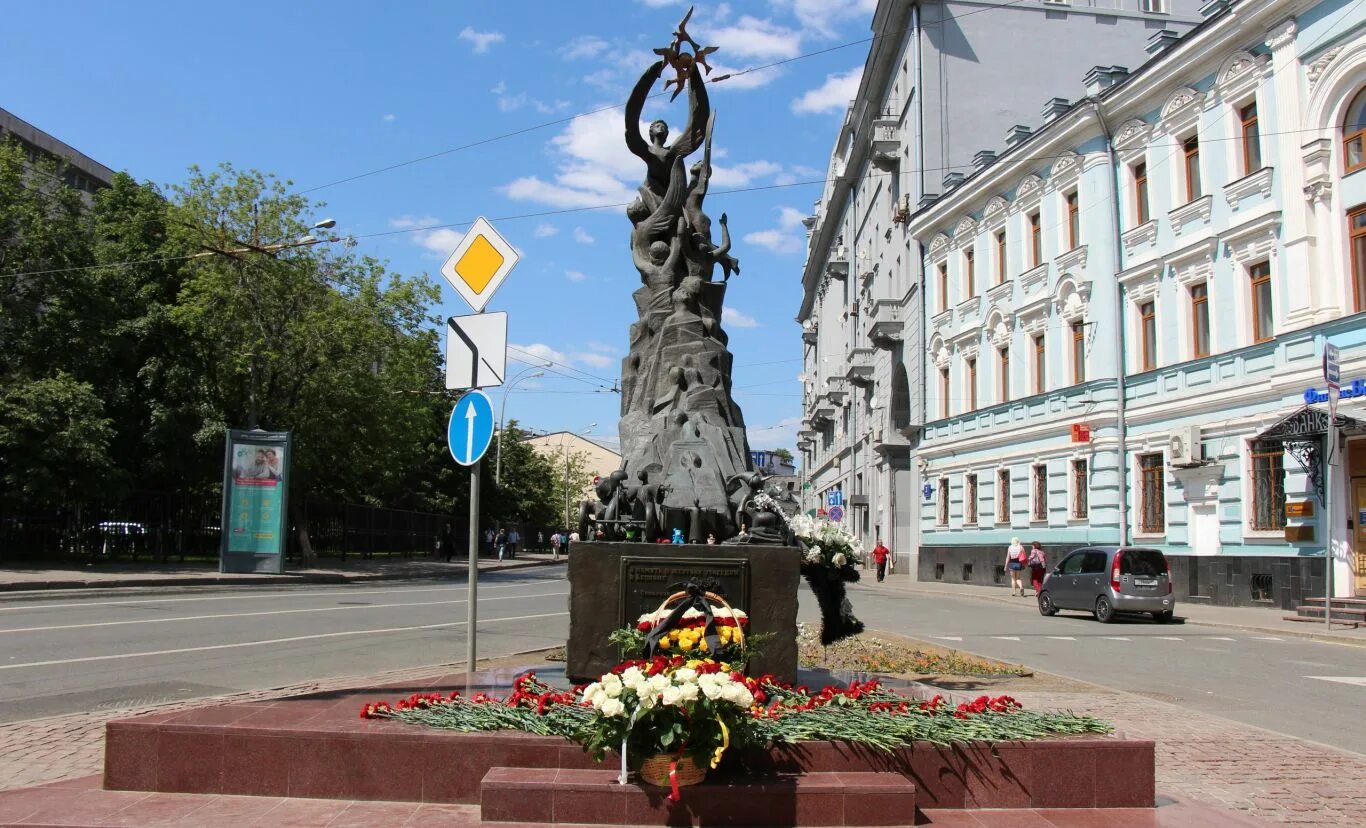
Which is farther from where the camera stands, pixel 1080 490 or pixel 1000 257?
pixel 1000 257

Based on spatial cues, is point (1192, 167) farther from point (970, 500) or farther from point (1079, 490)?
point (970, 500)

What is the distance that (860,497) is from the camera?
49.1m

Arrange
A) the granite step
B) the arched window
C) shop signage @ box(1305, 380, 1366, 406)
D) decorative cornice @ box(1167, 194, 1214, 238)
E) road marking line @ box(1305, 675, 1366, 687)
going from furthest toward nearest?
decorative cornice @ box(1167, 194, 1214, 238)
the arched window
shop signage @ box(1305, 380, 1366, 406)
road marking line @ box(1305, 675, 1366, 687)
the granite step

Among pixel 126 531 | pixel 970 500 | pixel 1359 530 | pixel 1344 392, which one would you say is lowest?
pixel 126 531

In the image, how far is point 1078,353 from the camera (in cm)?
2988

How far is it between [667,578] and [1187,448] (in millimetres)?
20224

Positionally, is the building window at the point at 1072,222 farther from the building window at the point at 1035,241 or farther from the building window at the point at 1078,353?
the building window at the point at 1078,353

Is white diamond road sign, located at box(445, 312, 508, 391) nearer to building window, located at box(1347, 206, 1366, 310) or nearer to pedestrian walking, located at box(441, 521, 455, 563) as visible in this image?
building window, located at box(1347, 206, 1366, 310)

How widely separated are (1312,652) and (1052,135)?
18729mm

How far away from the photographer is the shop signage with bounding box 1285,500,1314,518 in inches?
825

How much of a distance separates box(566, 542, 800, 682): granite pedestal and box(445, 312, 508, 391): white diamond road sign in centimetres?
172

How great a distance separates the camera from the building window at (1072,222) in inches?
1180

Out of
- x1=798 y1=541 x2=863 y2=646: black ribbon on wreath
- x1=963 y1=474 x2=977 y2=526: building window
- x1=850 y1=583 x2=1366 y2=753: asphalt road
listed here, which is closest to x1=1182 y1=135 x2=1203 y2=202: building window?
x1=850 y1=583 x2=1366 y2=753: asphalt road

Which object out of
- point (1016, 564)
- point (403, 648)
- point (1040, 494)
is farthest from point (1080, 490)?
point (403, 648)
